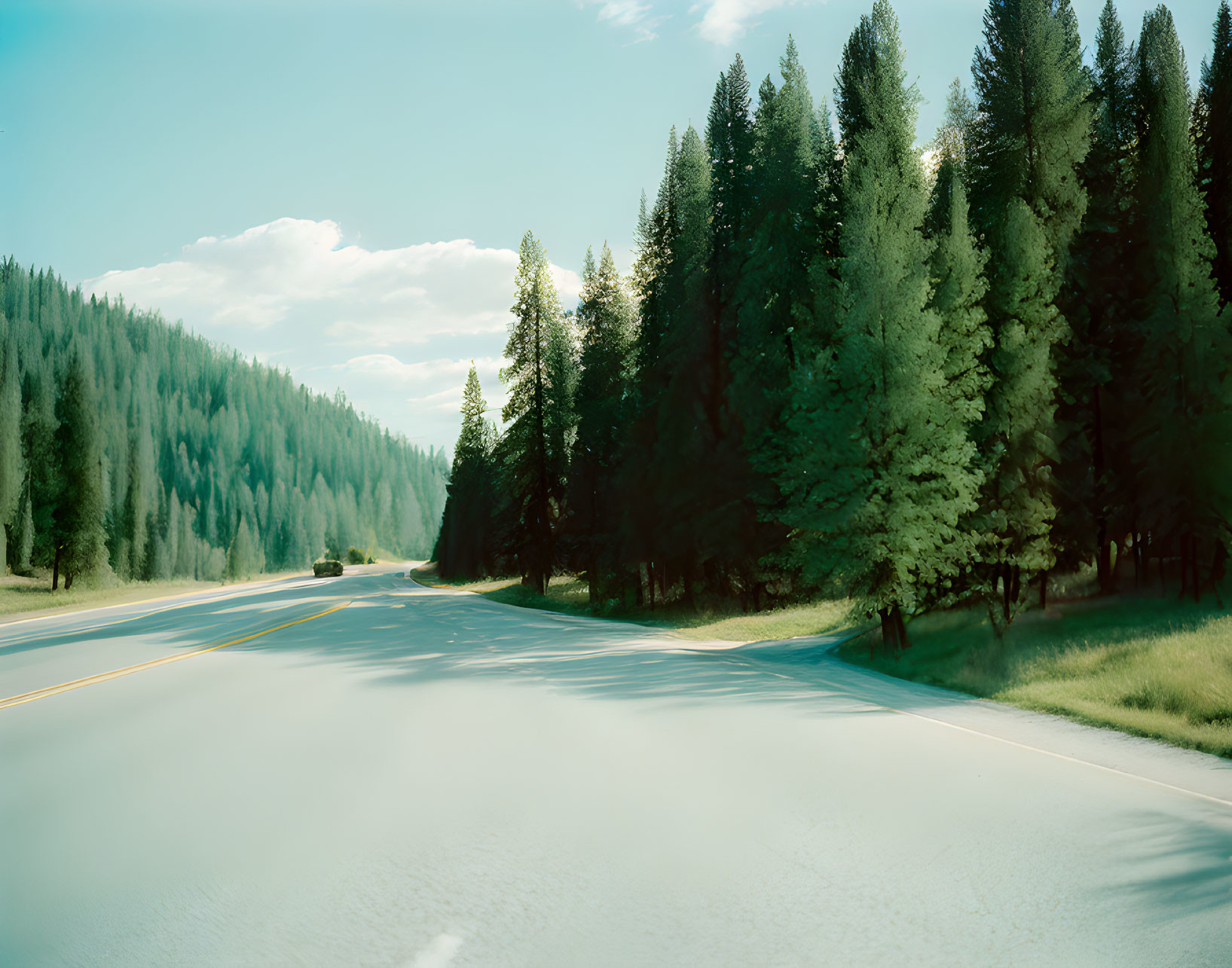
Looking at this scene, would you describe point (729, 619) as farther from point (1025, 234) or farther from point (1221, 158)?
point (1221, 158)

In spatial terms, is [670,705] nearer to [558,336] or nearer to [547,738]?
[547,738]

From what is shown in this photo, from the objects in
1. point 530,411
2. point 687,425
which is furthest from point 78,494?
point 687,425

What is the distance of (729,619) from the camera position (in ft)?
96.5

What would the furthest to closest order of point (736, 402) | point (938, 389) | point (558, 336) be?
point (558, 336)
point (736, 402)
point (938, 389)

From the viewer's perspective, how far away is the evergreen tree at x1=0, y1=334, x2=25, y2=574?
75875mm

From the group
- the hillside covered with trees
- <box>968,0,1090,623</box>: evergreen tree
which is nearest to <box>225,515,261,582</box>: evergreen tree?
the hillside covered with trees

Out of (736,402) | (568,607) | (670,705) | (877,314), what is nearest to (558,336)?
(568,607)

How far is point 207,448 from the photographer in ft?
572

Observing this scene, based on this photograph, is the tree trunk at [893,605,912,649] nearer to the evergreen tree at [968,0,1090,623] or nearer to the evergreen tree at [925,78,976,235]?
the evergreen tree at [968,0,1090,623]

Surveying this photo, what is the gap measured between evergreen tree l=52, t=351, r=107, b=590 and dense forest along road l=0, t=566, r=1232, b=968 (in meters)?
55.7

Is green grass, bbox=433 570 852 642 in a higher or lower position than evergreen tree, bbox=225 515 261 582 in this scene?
lower

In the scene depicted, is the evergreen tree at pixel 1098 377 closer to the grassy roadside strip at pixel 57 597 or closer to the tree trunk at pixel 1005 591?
the tree trunk at pixel 1005 591

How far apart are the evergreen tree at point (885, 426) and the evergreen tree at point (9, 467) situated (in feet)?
246

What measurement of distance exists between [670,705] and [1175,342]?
54.6ft
